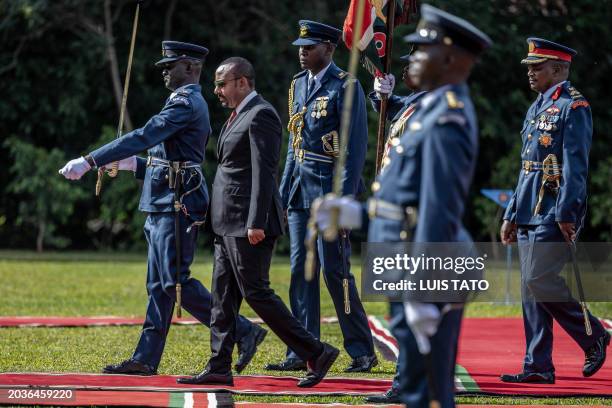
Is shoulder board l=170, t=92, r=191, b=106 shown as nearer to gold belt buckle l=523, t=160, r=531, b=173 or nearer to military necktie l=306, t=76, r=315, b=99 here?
military necktie l=306, t=76, r=315, b=99

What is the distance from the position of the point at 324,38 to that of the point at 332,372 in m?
2.34

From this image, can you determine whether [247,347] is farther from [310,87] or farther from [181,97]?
[310,87]

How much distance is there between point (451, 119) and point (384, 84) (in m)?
3.62

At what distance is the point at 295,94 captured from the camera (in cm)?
925

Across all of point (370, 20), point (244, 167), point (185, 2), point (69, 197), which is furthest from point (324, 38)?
point (185, 2)

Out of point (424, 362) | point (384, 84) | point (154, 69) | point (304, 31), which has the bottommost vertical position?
point (424, 362)

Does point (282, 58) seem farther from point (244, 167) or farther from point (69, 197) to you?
point (244, 167)

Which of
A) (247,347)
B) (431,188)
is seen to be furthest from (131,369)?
(431,188)

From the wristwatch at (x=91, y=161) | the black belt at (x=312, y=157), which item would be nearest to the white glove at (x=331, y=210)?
the wristwatch at (x=91, y=161)

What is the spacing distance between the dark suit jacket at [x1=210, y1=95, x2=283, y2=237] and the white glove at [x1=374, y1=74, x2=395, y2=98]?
1.08m

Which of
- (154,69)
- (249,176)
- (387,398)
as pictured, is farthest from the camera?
(154,69)

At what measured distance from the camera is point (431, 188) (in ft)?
16.3

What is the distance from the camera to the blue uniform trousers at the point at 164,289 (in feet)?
27.6

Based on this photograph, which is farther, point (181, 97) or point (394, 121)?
point (181, 97)
